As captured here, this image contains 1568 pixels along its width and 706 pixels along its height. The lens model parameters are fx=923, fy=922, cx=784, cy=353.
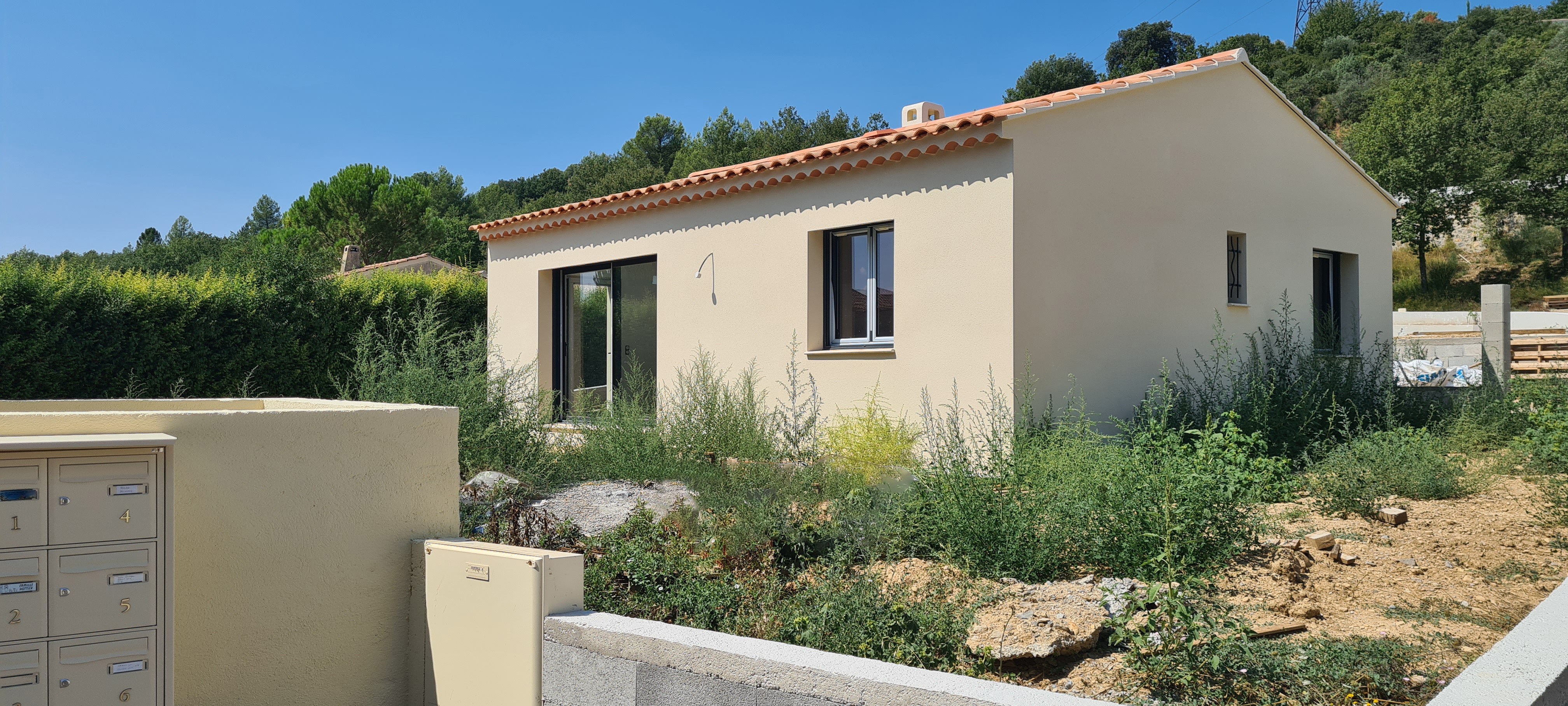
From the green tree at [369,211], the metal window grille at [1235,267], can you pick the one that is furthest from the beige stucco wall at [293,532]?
the green tree at [369,211]

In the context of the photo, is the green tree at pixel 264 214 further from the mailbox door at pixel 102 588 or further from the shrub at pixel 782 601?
the mailbox door at pixel 102 588

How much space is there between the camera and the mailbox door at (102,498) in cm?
334

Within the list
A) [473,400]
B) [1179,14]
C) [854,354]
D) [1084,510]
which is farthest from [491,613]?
[1179,14]

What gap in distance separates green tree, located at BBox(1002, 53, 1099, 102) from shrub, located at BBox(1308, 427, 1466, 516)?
1575 inches

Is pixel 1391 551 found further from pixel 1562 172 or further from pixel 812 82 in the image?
pixel 1562 172

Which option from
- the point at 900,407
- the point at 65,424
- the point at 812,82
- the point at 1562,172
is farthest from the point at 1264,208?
the point at 1562,172

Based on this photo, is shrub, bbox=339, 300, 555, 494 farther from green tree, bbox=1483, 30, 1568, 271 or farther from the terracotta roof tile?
green tree, bbox=1483, 30, 1568, 271

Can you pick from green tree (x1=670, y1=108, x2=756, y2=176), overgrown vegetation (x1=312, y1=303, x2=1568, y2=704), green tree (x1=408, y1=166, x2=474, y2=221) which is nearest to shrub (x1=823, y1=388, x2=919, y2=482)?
overgrown vegetation (x1=312, y1=303, x2=1568, y2=704)

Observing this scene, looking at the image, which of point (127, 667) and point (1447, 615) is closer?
point (127, 667)

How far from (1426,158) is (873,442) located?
122 ft

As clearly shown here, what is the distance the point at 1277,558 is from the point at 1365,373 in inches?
311

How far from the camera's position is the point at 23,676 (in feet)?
10.8

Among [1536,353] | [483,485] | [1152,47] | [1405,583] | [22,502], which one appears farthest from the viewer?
[1152,47]

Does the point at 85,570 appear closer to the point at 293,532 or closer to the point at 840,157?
the point at 293,532
